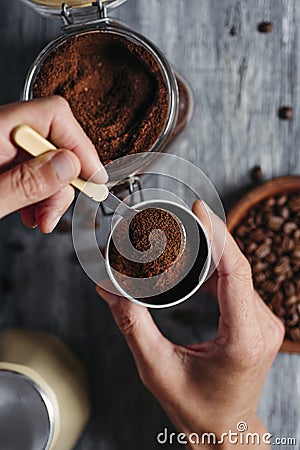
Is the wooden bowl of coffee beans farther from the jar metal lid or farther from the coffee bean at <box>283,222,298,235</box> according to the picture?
the jar metal lid

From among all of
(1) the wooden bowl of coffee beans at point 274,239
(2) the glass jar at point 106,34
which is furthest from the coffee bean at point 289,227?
(2) the glass jar at point 106,34

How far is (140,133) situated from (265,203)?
11.0 inches

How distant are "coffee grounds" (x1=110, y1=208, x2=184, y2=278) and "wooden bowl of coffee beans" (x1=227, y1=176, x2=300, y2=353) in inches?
8.9

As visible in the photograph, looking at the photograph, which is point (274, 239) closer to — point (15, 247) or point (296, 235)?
point (296, 235)

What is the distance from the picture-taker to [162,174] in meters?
1.04

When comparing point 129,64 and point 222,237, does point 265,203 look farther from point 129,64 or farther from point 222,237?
point 129,64

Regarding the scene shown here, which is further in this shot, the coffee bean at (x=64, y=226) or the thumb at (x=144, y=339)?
the coffee bean at (x=64, y=226)

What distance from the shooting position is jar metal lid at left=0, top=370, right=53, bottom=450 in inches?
33.9

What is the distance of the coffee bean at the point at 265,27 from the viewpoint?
1042 millimetres

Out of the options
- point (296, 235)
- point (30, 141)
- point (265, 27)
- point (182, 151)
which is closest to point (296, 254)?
point (296, 235)

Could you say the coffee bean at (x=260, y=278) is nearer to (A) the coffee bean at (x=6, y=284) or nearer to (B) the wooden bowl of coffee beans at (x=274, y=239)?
(B) the wooden bowl of coffee beans at (x=274, y=239)

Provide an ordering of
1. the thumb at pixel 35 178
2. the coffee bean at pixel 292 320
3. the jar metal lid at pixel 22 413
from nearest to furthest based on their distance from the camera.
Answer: the thumb at pixel 35 178 < the jar metal lid at pixel 22 413 < the coffee bean at pixel 292 320

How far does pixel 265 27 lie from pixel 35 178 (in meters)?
0.58

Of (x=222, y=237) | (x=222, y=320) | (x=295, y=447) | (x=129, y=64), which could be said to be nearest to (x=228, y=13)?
(x=129, y=64)
